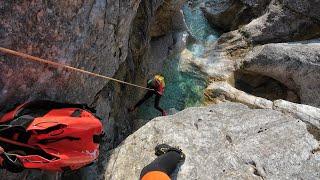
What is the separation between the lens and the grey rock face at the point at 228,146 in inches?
256

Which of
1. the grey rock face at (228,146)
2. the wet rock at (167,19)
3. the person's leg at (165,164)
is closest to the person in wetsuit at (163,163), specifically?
the person's leg at (165,164)

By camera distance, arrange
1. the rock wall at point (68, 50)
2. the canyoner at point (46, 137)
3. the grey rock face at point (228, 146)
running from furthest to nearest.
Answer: the grey rock face at point (228, 146), the rock wall at point (68, 50), the canyoner at point (46, 137)

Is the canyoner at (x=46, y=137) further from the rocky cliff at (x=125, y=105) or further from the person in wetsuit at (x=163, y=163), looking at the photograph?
the person in wetsuit at (x=163, y=163)

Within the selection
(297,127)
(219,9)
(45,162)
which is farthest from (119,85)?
(219,9)

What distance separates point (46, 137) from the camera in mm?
4977

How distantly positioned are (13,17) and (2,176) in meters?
2.18

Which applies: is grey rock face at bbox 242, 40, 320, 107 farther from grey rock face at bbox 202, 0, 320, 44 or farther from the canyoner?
the canyoner

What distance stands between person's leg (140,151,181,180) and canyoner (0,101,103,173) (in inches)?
33.7

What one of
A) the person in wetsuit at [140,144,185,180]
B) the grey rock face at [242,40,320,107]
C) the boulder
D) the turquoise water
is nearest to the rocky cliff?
the person in wetsuit at [140,144,185,180]

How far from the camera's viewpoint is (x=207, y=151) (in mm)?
6895

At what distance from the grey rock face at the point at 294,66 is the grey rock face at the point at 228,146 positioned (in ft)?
22.5

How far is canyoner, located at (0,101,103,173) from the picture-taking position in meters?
4.79

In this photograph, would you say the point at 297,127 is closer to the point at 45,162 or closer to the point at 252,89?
the point at 45,162

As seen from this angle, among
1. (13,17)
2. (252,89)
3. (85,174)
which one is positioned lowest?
(252,89)
